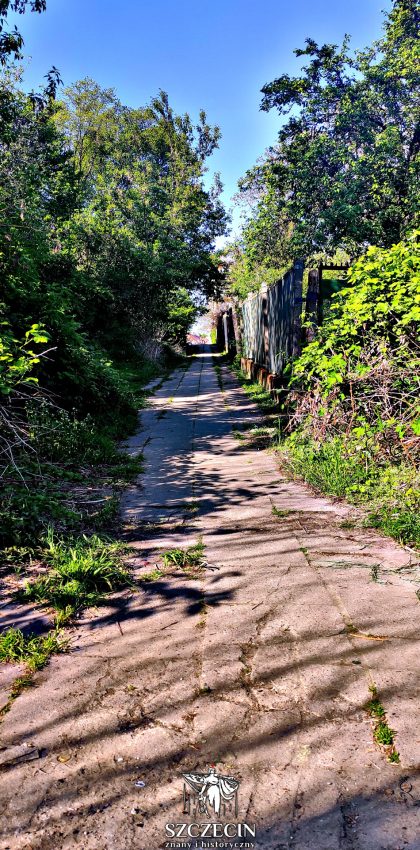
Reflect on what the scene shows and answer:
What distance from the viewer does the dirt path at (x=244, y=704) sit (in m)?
1.33

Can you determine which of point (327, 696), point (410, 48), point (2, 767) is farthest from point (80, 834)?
point (410, 48)

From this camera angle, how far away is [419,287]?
3.80 m

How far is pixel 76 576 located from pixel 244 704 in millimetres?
1262

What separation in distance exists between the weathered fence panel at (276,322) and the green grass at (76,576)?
351cm

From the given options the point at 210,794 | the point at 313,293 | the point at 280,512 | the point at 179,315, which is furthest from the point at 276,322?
the point at 179,315

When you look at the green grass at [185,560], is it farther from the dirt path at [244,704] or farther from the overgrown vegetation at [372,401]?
the overgrown vegetation at [372,401]

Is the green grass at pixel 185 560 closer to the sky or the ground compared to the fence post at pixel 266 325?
closer to the ground

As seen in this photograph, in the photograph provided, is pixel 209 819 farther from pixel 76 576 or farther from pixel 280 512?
pixel 280 512

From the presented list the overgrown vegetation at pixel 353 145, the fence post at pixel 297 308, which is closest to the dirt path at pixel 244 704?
the fence post at pixel 297 308

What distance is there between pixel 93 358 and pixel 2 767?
17.5 feet

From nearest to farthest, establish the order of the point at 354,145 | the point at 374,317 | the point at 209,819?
the point at 209,819, the point at 374,317, the point at 354,145

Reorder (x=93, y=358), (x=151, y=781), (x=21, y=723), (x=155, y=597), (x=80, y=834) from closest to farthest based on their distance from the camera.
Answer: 1. (x=80, y=834)
2. (x=151, y=781)
3. (x=21, y=723)
4. (x=155, y=597)
5. (x=93, y=358)

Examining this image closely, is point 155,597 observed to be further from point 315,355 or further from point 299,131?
point 299,131

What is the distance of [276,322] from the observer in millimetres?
8828
